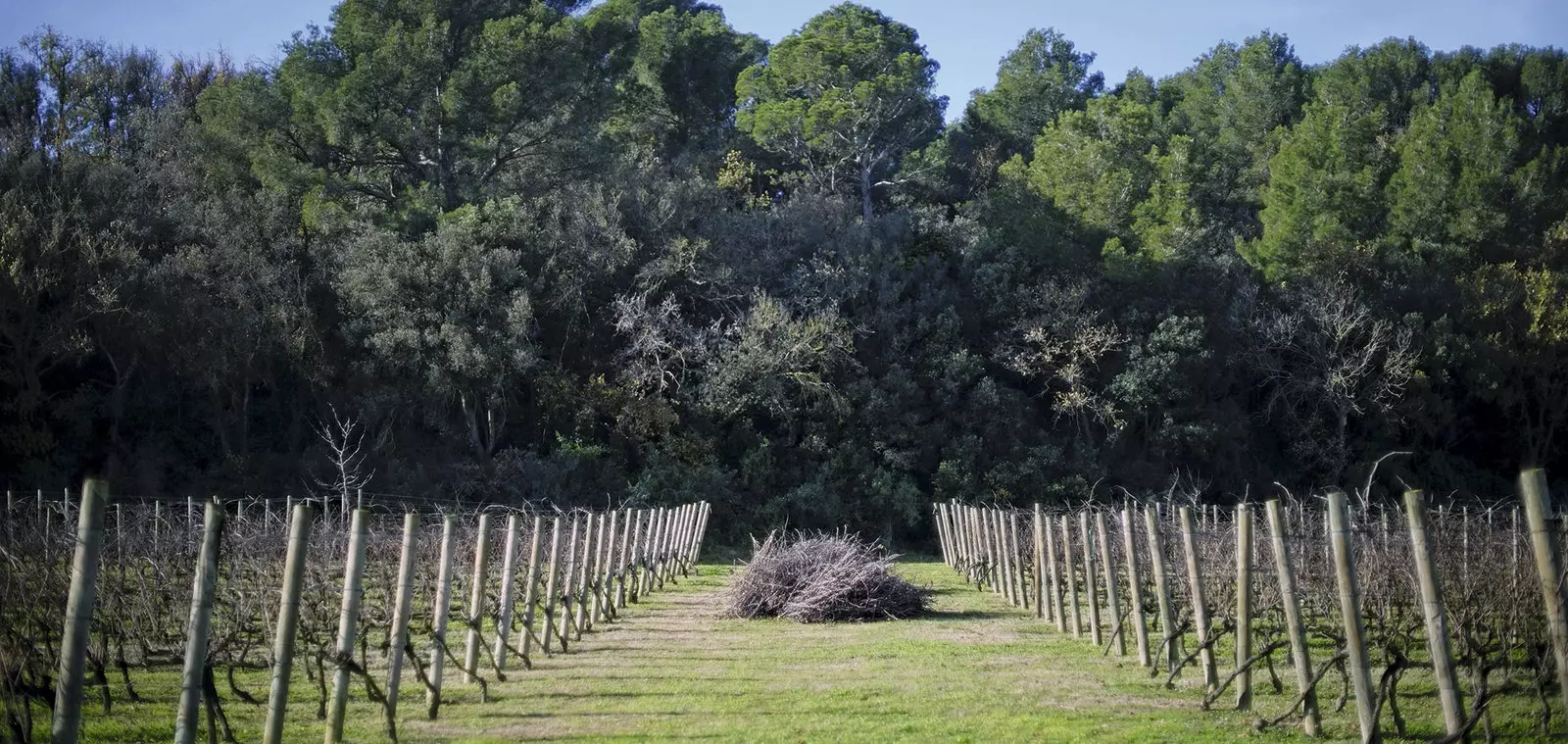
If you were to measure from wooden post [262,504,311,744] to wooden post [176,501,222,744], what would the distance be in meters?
0.37

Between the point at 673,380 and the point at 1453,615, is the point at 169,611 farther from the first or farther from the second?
the point at 673,380

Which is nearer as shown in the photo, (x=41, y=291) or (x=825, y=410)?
(x=41, y=291)

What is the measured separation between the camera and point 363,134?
3594 centimetres

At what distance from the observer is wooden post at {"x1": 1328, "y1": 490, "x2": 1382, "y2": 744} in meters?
8.02

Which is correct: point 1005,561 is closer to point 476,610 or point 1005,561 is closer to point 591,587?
point 591,587

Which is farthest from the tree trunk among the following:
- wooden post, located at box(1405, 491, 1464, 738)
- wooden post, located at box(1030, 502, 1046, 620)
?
wooden post, located at box(1405, 491, 1464, 738)

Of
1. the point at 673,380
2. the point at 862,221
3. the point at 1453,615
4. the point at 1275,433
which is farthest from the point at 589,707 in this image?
the point at 1275,433

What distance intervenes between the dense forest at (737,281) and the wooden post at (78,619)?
25064mm

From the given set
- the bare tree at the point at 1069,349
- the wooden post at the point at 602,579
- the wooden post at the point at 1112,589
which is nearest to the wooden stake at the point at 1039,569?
the wooden post at the point at 1112,589

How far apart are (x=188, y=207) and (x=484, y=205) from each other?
689cm

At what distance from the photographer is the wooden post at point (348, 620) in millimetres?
8422

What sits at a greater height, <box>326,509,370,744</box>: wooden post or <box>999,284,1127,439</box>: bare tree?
<box>999,284,1127,439</box>: bare tree

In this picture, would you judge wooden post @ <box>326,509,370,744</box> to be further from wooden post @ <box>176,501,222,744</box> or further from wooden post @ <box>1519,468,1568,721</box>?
wooden post @ <box>1519,468,1568,721</box>

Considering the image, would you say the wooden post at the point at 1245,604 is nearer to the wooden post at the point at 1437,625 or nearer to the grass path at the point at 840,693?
the grass path at the point at 840,693
